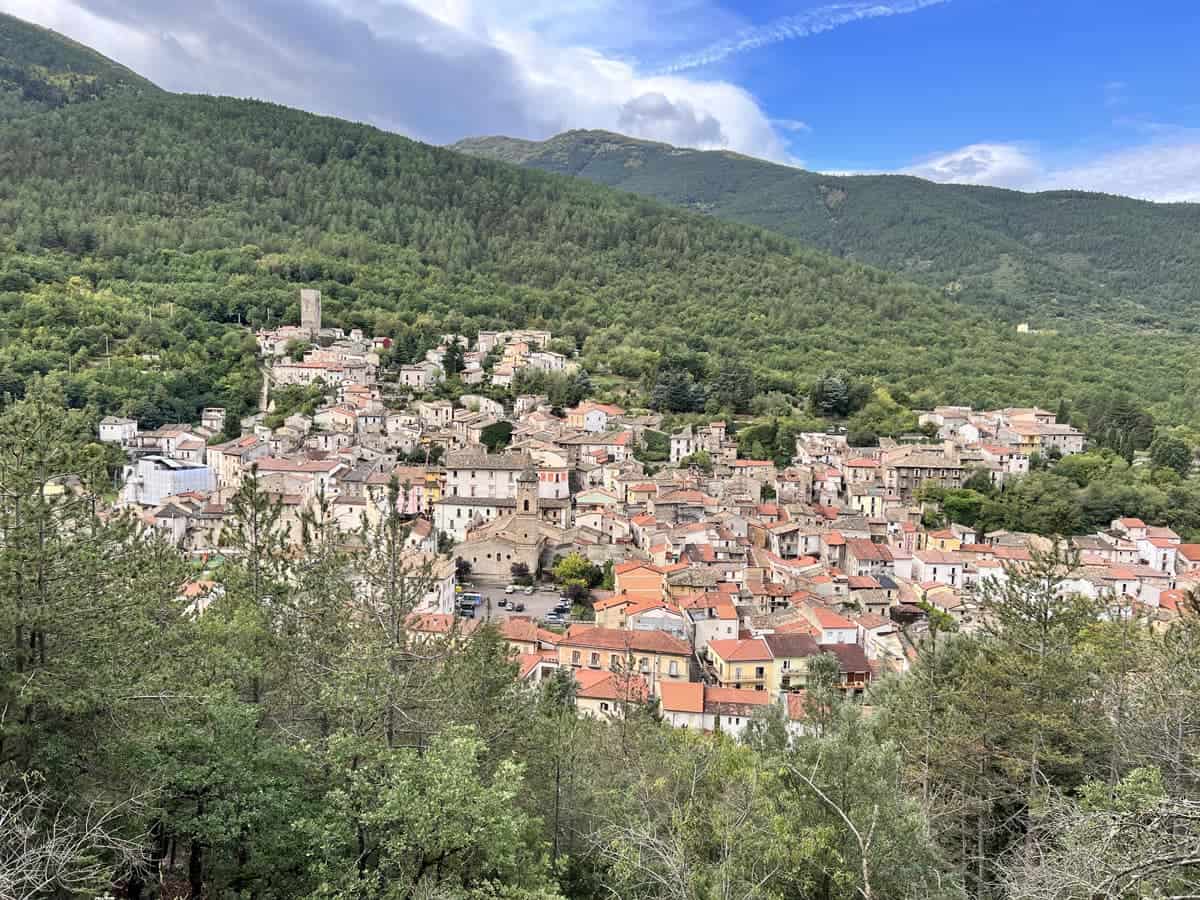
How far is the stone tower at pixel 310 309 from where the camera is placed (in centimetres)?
8162

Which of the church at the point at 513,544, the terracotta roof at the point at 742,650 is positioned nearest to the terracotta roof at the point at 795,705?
the terracotta roof at the point at 742,650

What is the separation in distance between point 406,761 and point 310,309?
265 feet

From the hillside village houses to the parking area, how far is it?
50 cm

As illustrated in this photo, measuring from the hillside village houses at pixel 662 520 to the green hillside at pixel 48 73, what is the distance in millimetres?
110119

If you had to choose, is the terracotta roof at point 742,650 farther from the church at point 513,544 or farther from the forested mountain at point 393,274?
the forested mountain at point 393,274

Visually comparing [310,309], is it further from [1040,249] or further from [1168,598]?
[1040,249]

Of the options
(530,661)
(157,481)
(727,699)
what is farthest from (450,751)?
(157,481)

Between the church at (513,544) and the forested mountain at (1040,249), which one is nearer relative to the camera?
the church at (513,544)

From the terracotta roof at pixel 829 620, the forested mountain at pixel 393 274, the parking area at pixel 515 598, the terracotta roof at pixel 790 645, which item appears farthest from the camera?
the forested mountain at pixel 393 274

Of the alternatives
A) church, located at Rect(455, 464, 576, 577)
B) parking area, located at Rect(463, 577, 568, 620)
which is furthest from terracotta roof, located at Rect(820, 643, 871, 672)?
church, located at Rect(455, 464, 576, 577)

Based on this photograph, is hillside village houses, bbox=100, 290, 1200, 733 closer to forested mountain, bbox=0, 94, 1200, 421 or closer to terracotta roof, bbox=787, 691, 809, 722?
terracotta roof, bbox=787, 691, 809, 722

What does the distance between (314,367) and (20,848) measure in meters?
63.7

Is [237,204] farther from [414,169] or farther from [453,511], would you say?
[453,511]

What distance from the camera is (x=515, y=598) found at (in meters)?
35.8
